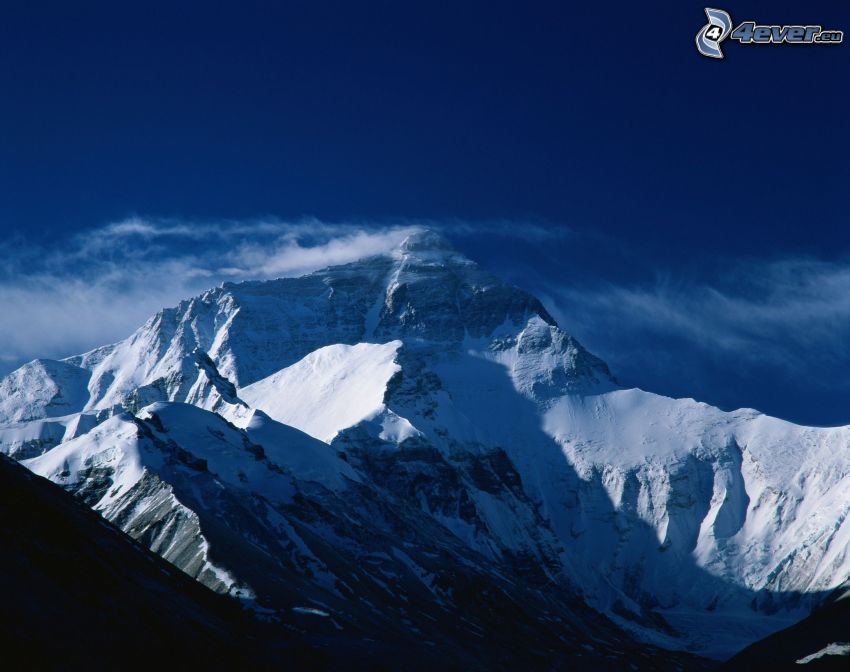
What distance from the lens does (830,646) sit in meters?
166

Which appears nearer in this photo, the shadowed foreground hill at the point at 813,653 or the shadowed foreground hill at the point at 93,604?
the shadowed foreground hill at the point at 93,604

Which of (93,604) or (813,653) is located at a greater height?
(813,653)

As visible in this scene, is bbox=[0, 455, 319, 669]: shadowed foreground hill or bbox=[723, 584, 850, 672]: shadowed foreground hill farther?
bbox=[723, 584, 850, 672]: shadowed foreground hill

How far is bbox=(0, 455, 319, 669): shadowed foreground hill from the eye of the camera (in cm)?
12850

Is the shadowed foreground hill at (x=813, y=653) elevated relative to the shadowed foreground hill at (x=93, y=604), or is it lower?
elevated

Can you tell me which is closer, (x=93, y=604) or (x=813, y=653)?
(x=93, y=604)

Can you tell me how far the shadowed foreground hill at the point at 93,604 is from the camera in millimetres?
128500

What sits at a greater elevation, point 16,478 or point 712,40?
point 712,40

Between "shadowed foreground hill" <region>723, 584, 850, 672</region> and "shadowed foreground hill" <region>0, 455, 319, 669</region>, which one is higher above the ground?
"shadowed foreground hill" <region>723, 584, 850, 672</region>

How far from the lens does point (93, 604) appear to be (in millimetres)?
141000

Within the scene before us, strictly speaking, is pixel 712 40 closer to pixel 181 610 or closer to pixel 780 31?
pixel 780 31

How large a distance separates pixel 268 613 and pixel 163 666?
51.1 meters

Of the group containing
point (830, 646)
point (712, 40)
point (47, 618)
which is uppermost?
point (712, 40)

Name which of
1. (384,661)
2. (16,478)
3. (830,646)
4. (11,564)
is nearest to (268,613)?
(384,661)
